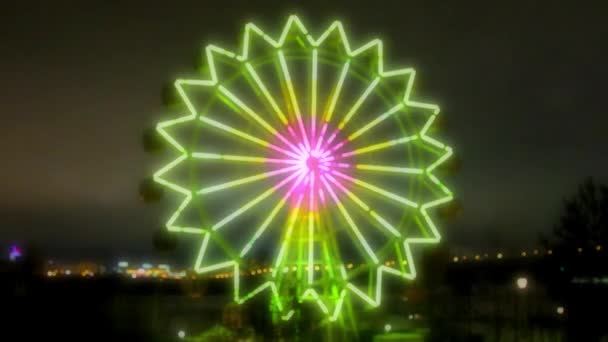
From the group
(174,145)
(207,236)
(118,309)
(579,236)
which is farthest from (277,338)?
(579,236)

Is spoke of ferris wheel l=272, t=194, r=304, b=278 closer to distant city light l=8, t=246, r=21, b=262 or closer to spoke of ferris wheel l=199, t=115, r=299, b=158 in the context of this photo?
spoke of ferris wheel l=199, t=115, r=299, b=158

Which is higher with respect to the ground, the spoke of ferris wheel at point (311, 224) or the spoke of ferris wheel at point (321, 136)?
the spoke of ferris wheel at point (321, 136)

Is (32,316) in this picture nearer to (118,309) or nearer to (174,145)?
(118,309)

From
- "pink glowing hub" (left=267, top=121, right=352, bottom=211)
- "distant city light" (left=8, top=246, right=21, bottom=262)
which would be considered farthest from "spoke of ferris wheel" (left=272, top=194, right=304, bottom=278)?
"distant city light" (left=8, top=246, right=21, bottom=262)

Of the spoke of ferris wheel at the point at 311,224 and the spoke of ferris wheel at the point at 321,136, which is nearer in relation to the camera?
the spoke of ferris wheel at the point at 311,224

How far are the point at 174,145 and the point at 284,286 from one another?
347 cm

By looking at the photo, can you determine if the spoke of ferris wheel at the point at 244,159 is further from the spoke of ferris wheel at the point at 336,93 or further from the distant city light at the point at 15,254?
the distant city light at the point at 15,254

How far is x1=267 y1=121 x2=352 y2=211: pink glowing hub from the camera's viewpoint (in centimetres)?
2270

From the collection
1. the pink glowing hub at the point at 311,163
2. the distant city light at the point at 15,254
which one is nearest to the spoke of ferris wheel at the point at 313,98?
the pink glowing hub at the point at 311,163

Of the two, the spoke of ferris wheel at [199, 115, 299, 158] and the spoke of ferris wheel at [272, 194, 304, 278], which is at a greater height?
the spoke of ferris wheel at [199, 115, 299, 158]

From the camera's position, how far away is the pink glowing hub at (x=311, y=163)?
22703mm

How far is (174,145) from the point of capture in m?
21.8

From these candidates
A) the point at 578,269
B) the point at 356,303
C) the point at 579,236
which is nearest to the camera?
the point at 356,303

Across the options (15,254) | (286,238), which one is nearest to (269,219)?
(286,238)
